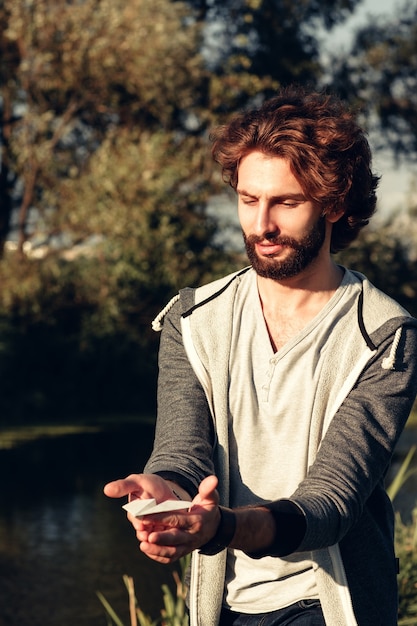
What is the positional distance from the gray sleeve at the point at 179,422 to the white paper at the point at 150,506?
15.5 inches

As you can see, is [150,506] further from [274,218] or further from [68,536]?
[68,536]

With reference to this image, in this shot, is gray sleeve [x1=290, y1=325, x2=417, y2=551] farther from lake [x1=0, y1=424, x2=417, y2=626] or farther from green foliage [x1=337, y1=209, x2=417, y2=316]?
green foliage [x1=337, y1=209, x2=417, y2=316]

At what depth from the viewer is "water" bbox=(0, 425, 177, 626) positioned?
7219 millimetres

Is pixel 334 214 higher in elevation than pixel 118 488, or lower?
higher

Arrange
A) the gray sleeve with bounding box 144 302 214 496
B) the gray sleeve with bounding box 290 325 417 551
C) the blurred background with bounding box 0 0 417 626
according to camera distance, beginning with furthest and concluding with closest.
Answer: the blurred background with bounding box 0 0 417 626 < the gray sleeve with bounding box 144 302 214 496 < the gray sleeve with bounding box 290 325 417 551

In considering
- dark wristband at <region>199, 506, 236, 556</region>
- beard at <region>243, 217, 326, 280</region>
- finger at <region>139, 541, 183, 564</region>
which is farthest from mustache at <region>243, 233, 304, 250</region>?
finger at <region>139, 541, 183, 564</region>

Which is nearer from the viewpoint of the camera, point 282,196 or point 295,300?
point 282,196

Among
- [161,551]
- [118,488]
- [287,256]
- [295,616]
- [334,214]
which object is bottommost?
[295,616]

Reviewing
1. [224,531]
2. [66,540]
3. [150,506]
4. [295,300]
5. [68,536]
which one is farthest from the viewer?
[68,536]

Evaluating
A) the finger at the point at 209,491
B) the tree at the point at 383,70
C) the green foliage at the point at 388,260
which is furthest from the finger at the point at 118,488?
the tree at the point at 383,70

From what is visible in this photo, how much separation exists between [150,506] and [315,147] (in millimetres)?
1045

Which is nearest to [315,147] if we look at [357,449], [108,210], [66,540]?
[357,449]

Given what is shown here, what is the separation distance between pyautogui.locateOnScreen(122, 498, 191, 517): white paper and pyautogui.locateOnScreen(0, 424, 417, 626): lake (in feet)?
16.0

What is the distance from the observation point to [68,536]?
8969 mm
